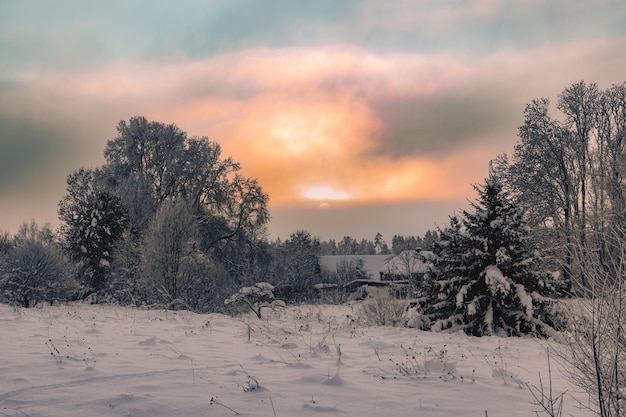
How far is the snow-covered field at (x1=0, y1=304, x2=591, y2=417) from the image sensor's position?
416cm

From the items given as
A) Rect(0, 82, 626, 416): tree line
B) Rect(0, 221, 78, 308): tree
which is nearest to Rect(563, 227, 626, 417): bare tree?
Rect(0, 82, 626, 416): tree line

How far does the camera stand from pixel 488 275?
36.6 feet

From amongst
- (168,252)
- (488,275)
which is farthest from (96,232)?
(488,275)

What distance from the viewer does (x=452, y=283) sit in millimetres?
11930

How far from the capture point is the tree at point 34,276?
22.2m

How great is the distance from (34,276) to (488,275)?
21616mm

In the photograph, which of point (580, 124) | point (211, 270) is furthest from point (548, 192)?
point (211, 270)

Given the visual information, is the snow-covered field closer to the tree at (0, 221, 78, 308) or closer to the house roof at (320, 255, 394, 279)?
the tree at (0, 221, 78, 308)

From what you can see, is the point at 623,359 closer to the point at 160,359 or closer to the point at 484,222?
the point at 160,359

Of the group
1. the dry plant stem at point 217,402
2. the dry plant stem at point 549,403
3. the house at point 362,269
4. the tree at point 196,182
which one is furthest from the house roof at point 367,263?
the dry plant stem at point 217,402

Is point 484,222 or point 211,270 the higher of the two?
point 484,222

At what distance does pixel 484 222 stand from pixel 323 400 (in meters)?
8.98

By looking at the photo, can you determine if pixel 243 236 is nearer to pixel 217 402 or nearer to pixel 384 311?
pixel 384 311

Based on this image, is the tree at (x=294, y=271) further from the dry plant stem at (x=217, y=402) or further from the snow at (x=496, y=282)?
the dry plant stem at (x=217, y=402)
